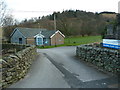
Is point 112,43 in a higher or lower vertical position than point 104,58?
higher

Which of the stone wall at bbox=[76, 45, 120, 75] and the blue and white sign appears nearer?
the stone wall at bbox=[76, 45, 120, 75]

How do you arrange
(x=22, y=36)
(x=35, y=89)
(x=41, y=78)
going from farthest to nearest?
(x=22, y=36), (x=41, y=78), (x=35, y=89)

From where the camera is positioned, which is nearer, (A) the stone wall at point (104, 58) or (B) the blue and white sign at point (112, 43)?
(A) the stone wall at point (104, 58)

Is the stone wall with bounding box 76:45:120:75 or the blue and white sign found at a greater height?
the blue and white sign

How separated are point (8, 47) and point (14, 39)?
592 inches

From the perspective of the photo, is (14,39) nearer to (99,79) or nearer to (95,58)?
(95,58)

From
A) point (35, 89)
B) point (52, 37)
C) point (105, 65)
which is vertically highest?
point (52, 37)

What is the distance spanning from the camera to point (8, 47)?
20953 mm

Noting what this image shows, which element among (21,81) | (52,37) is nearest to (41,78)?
(21,81)

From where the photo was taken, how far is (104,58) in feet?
28.5

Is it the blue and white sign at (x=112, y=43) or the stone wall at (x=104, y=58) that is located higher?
the blue and white sign at (x=112, y=43)

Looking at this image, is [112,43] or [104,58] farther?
[112,43]

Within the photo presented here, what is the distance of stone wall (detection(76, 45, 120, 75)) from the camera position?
761 centimetres

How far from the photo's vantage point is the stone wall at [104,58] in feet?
25.0
